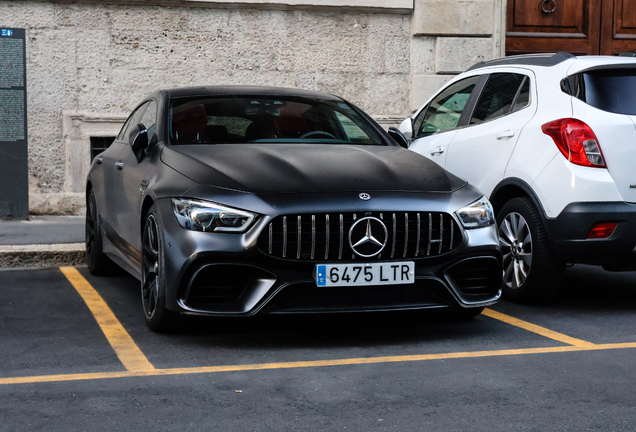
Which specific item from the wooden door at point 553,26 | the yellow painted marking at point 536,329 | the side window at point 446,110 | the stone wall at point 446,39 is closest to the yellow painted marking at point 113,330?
the yellow painted marking at point 536,329

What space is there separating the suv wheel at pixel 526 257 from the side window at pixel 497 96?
77 centimetres

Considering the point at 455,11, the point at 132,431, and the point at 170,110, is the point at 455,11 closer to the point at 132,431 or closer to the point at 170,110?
the point at 170,110

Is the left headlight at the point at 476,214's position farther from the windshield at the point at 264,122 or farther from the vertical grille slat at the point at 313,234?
the windshield at the point at 264,122

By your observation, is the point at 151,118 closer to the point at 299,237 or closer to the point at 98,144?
the point at 299,237

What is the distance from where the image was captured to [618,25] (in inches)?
493

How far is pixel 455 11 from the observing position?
38.8 ft

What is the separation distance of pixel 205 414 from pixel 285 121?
108 inches

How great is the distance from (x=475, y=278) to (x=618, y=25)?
8.84 meters

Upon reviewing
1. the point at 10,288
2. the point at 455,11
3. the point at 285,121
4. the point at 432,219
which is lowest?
the point at 10,288

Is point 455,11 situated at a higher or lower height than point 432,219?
higher

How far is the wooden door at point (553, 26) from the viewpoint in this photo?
12312 millimetres

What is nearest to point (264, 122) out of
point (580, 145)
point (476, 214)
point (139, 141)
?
point (139, 141)

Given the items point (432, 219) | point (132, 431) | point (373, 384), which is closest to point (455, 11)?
point (432, 219)

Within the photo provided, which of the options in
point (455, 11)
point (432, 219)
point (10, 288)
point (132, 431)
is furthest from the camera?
point (455, 11)
